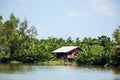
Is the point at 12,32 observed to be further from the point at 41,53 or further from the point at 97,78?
the point at 97,78

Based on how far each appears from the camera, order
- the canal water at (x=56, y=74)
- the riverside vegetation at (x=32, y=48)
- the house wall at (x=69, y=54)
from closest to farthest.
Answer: the canal water at (x=56, y=74), the riverside vegetation at (x=32, y=48), the house wall at (x=69, y=54)

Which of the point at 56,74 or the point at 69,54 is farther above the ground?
the point at 69,54

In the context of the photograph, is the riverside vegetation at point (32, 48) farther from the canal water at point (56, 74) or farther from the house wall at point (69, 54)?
the canal water at point (56, 74)

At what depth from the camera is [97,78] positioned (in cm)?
3541

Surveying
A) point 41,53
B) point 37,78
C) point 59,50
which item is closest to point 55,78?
point 37,78

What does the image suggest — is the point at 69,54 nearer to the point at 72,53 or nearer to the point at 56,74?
the point at 72,53

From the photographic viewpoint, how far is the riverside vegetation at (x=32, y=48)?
60.5m

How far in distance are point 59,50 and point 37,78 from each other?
37.1 meters

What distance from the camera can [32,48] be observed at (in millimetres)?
69250

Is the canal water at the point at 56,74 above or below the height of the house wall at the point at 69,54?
below

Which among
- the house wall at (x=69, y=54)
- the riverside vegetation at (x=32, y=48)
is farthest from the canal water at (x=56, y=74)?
the house wall at (x=69, y=54)

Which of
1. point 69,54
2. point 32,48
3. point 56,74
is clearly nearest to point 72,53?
point 69,54

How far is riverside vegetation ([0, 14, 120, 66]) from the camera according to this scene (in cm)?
6050

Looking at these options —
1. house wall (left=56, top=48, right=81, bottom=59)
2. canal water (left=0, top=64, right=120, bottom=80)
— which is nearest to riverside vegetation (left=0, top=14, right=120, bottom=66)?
house wall (left=56, top=48, right=81, bottom=59)
